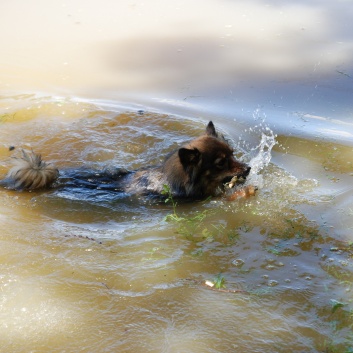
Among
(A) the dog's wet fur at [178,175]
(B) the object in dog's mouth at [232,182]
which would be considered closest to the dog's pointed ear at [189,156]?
(A) the dog's wet fur at [178,175]

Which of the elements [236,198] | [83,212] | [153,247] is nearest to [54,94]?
[83,212]

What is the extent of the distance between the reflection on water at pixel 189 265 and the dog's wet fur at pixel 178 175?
0.77ft

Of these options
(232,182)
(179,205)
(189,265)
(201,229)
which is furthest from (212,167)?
(189,265)

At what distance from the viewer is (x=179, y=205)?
682 cm

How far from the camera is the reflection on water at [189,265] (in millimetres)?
3873

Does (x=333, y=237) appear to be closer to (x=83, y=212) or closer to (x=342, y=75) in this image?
(x=83, y=212)

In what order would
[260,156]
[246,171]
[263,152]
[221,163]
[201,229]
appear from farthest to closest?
[263,152] < [260,156] < [221,163] < [246,171] < [201,229]

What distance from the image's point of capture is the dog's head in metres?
7.06

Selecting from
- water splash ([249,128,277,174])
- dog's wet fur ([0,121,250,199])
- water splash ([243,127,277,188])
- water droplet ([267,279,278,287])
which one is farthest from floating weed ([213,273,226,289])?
water splash ([249,128,277,174])

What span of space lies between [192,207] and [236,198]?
1.86ft

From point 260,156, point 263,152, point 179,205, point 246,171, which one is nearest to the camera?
point 179,205

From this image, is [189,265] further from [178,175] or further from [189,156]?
[178,175]

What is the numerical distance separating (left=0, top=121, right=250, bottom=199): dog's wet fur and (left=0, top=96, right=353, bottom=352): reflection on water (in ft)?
0.77

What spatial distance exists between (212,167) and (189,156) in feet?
1.36
